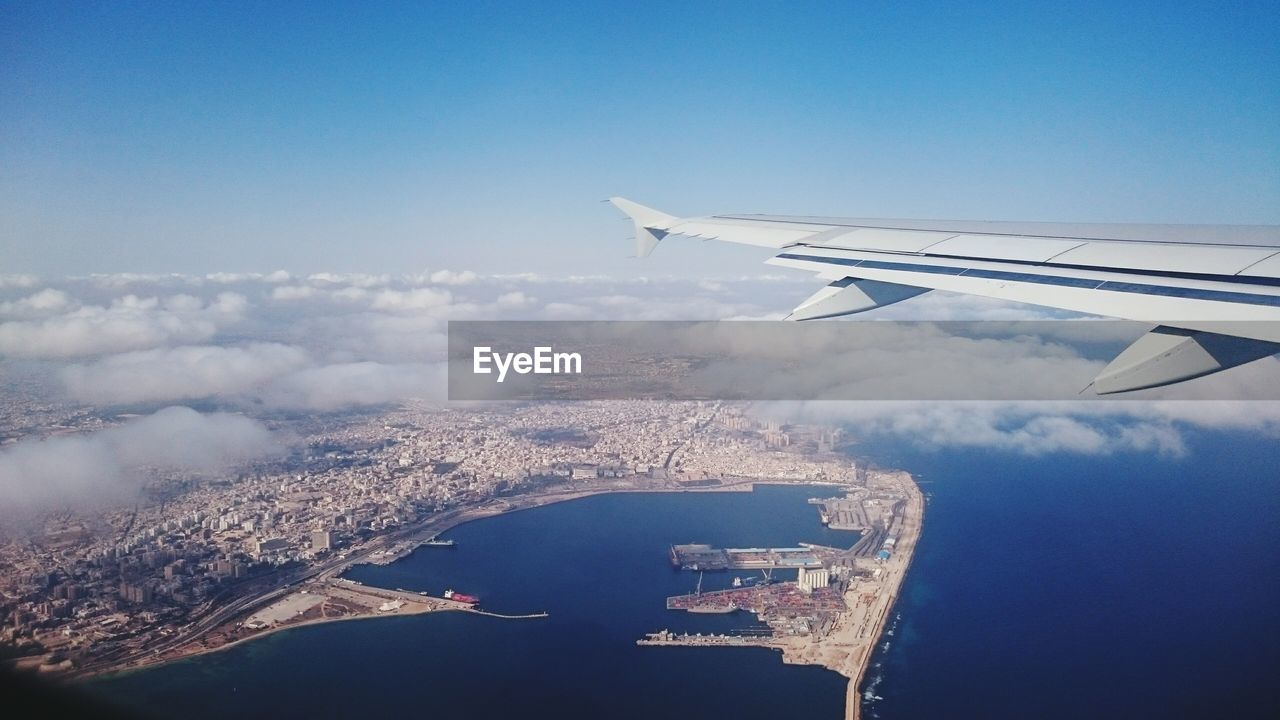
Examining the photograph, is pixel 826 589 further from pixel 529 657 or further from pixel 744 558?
pixel 529 657

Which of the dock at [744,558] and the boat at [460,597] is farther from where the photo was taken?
the dock at [744,558]

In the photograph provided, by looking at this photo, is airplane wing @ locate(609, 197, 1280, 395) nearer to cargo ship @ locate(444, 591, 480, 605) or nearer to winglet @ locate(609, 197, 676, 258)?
winglet @ locate(609, 197, 676, 258)

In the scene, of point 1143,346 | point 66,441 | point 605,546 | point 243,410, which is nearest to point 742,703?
point 605,546

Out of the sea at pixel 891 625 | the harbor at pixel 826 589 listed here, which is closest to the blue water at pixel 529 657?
the sea at pixel 891 625

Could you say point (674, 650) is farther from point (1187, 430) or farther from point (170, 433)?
point (170, 433)

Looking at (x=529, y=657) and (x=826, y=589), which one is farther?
(x=826, y=589)

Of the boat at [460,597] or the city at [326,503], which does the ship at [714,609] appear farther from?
the city at [326,503]

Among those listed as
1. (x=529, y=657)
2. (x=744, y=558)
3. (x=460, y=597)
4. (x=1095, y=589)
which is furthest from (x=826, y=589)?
(x=460, y=597)
